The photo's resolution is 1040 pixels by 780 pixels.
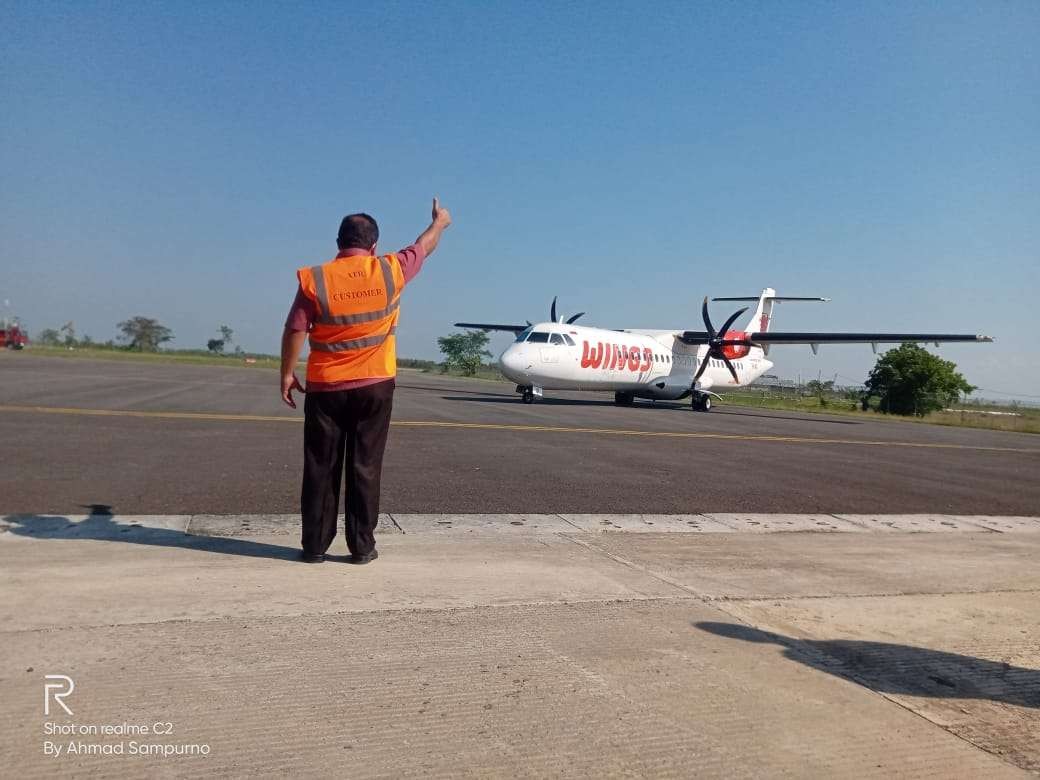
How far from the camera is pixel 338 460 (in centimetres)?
395

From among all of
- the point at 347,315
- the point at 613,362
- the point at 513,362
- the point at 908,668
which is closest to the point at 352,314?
the point at 347,315

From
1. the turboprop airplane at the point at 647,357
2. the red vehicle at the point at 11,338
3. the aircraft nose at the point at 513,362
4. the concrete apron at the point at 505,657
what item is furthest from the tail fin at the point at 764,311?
the red vehicle at the point at 11,338

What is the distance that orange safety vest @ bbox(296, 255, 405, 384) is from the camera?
375 centimetres

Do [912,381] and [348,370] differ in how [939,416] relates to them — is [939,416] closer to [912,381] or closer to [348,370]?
[912,381]

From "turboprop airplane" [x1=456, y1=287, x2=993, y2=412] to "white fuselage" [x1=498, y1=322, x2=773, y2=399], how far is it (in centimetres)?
3

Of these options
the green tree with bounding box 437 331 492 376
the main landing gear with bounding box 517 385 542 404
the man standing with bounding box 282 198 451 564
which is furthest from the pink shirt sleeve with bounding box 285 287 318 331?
the green tree with bounding box 437 331 492 376

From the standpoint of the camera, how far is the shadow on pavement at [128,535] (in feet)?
13.3

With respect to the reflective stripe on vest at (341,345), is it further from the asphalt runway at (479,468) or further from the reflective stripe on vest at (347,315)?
the asphalt runway at (479,468)

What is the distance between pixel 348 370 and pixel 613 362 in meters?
22.8

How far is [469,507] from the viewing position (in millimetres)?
5805

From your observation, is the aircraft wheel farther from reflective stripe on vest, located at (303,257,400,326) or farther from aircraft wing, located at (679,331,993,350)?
reflective stripe on vest, located at (303,257,400,326)

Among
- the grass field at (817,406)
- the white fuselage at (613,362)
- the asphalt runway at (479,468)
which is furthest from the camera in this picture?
the grass field at (817,406)


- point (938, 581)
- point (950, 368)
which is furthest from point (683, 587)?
point (950, 368)

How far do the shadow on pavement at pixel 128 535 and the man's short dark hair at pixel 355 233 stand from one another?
1609mm
